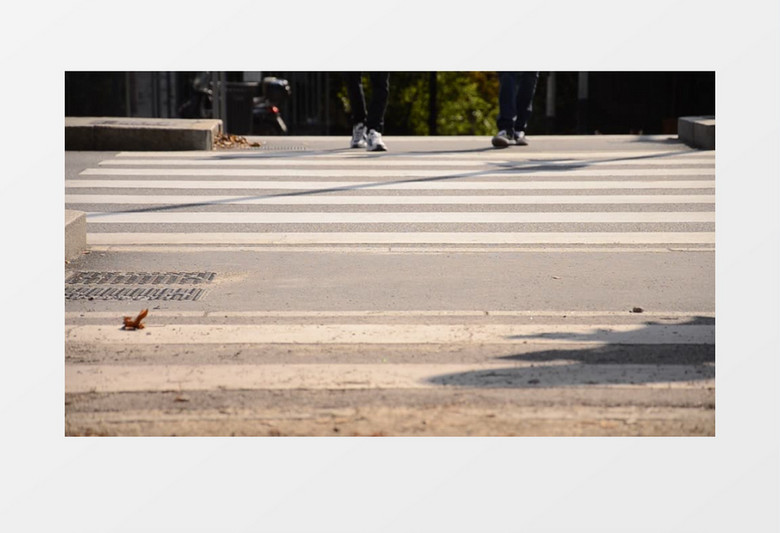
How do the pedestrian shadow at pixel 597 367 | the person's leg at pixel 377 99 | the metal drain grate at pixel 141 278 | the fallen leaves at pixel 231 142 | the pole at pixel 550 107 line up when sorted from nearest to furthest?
the pedestrian shadow at pixel 597 367, the metal drain grate at pixel 141 278, the person's leg at pixel 377 99, the fallen leaves at pixel 231 142, the pole at pixel 550 107

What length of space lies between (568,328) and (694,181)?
5.16 metres

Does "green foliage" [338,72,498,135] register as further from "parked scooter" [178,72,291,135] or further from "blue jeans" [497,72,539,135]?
"blue jeans" [497,72,539,135]

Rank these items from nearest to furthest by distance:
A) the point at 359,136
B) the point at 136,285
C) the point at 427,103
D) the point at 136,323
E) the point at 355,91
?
1. the point at 136,323
2. the point at 136,285
3. the point at 355,91
4. the point at 359,136
5. the point at 427,103

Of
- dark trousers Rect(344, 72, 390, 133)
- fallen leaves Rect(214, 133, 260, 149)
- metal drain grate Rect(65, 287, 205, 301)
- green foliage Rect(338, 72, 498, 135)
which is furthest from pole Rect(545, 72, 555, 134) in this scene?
metal drain grate Rect(65, 287, 205, 301)

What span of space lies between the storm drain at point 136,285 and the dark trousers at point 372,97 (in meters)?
5.08

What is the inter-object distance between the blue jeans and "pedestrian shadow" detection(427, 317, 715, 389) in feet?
23.5

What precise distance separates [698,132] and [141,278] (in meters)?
7.67

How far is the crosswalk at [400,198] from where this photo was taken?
7.91 metres

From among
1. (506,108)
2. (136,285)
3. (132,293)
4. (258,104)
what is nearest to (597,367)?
(132,293)

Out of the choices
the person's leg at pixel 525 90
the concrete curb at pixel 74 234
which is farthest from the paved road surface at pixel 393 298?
the person's leg at pixel 525 90

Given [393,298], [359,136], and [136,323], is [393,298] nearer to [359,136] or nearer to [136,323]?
[136,323]

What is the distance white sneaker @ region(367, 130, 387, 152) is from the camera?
12.2m

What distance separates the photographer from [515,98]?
12.2 metres

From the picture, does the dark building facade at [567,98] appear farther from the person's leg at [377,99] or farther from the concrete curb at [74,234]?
the concrete curb at [74,234]
